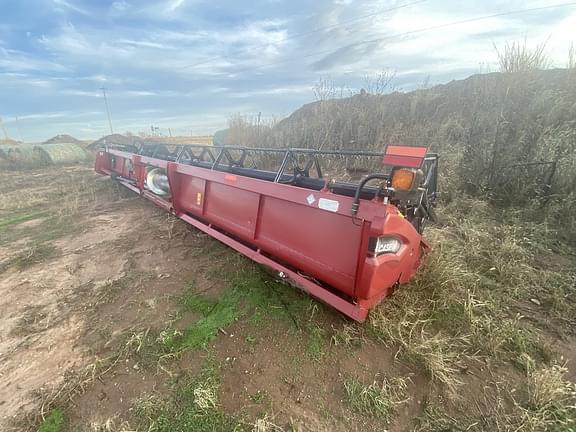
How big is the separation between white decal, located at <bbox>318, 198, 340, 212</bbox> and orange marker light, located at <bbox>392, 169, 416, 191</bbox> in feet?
1.40

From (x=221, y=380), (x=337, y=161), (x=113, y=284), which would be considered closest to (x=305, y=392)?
(x=221, y=380)

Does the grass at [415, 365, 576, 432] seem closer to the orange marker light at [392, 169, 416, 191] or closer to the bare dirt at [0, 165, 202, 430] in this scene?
the orange marker light at [392, 169, 416, 191]

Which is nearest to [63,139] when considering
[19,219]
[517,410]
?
[19,219]

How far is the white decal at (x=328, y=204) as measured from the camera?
2211 millimetres

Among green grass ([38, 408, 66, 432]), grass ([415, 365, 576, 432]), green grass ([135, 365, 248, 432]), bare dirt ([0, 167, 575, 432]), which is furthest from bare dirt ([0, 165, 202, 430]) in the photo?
grass ([415, 365, 576, 432])

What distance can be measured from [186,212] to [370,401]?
348 cm

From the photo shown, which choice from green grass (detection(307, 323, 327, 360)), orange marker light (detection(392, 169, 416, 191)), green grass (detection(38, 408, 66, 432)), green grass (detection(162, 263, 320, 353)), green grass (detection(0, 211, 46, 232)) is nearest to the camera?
green grass (detection(38, 408, 66, 432))

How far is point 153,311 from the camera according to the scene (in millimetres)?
2682

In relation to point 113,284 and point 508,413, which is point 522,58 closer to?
point 508,413

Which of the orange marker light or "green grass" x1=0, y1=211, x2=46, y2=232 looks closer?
the orange marker light

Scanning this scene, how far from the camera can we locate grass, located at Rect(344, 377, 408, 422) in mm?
1755

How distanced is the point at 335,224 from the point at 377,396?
1153 mm

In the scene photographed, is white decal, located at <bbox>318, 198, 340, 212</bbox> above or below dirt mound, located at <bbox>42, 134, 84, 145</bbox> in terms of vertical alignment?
above

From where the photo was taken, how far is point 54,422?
1770mm
